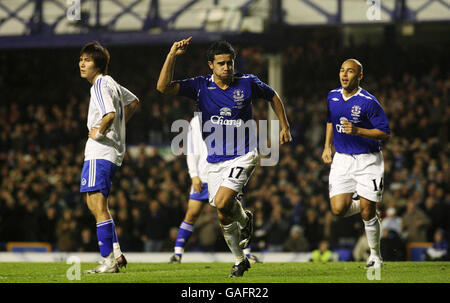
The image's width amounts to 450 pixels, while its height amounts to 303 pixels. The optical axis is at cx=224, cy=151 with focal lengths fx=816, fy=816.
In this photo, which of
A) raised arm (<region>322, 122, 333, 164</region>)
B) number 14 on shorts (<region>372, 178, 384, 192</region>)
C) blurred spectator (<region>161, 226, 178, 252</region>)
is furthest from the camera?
blurred spectator (<region>161, 226, 178, 252</region>)

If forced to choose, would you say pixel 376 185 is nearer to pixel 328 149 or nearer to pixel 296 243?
pixel 328 149

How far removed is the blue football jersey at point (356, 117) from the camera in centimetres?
934

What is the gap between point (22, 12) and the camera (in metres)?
22.8

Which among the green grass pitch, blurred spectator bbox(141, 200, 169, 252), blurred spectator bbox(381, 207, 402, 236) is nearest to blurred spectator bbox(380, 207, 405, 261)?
blurred spectator bbox(381, 207, 402, 236)

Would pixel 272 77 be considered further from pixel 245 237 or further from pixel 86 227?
pixel 245 237

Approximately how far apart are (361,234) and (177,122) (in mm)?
9004

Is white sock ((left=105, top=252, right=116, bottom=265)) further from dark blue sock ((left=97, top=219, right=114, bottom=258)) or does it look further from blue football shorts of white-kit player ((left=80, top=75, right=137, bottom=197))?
blue football shorts of white-kit player ((left=80, top=75, right=137, bottom=197))

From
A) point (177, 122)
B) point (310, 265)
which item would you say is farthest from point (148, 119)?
Answer: point (310, 265)

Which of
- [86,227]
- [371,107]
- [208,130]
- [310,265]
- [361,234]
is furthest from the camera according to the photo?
[86,227]

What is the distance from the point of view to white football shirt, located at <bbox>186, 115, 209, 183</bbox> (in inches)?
452

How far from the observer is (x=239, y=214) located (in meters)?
8.91

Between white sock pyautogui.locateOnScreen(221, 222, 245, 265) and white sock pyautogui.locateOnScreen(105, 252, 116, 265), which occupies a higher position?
white sock pyautogui.locateOnScreen(221, 222, 245, 265)

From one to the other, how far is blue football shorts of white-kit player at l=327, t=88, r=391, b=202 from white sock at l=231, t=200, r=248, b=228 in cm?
128

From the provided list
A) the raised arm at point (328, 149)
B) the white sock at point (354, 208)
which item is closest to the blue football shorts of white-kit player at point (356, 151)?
the raised arm at point (328, 149)
